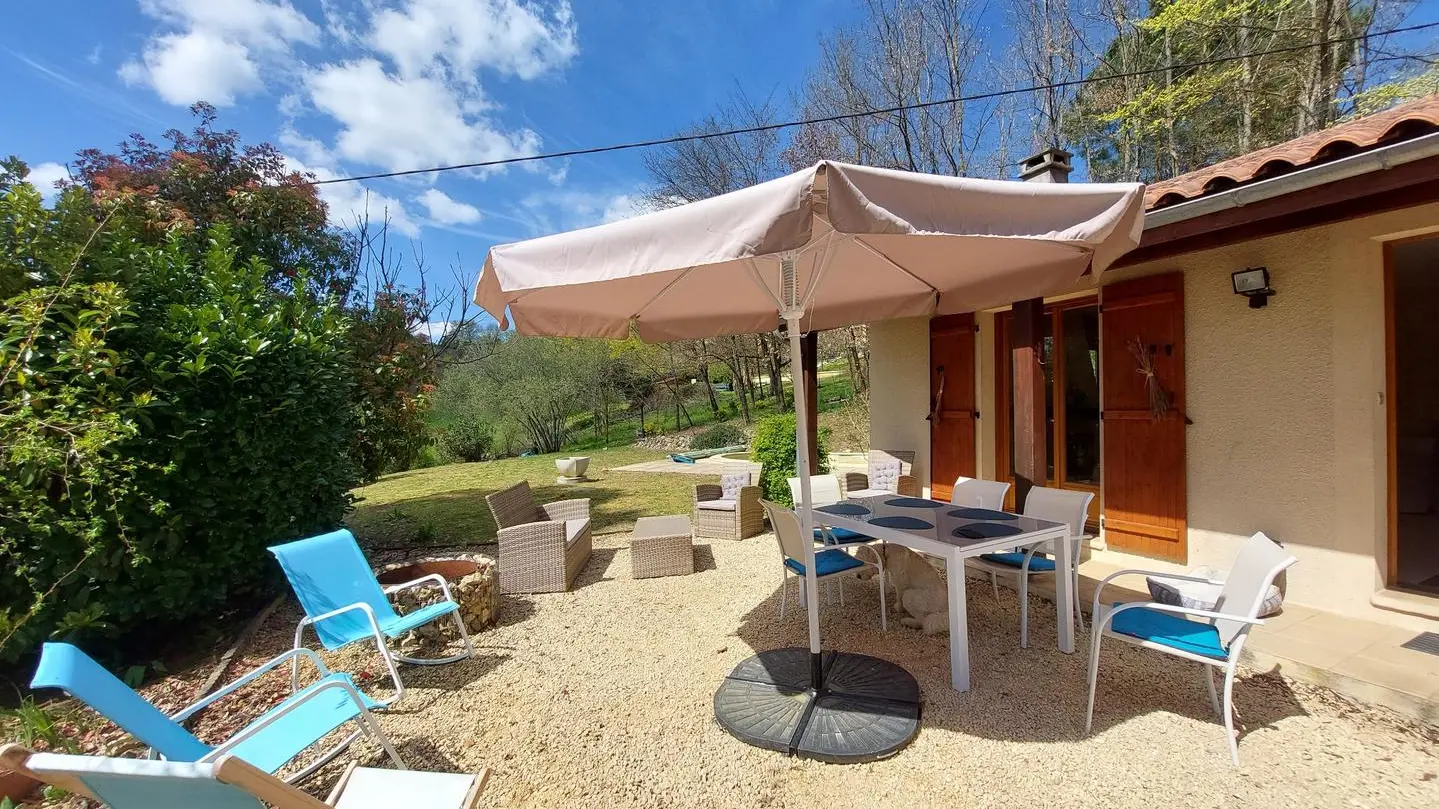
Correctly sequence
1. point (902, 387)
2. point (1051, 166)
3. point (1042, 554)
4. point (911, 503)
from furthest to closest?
1. point (902, 387)
2. point (1051, 166)
3. point (911, 503)
4. point (1042, 554)

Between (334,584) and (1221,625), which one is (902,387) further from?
(334,584)

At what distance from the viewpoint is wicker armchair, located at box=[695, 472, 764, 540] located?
6.44 meters

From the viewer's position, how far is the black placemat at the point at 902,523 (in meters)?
3.34

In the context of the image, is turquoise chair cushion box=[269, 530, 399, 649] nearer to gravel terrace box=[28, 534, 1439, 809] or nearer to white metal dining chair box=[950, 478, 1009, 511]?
gravel terrace box=[28, 534, 1439, 809]

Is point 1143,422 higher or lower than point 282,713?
higher

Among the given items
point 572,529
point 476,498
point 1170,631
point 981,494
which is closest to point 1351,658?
point 1170,631

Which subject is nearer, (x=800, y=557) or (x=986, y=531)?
(x=986, y=531)

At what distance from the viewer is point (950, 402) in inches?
251

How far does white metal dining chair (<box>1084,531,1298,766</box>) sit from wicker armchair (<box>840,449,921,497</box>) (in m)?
3.60

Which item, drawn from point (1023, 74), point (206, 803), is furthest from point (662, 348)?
point (206, 803)

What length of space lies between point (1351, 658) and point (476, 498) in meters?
10.6

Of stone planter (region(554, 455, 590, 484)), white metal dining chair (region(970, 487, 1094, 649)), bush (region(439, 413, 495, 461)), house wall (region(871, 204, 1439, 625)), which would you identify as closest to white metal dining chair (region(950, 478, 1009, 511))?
white metal dining chair (region(970, 487, 1094, 649))

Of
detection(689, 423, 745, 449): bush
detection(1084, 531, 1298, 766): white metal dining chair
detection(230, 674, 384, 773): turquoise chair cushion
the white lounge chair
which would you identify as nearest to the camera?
the white lounge chair

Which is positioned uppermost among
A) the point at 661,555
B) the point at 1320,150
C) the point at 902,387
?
the point at 1320,150
